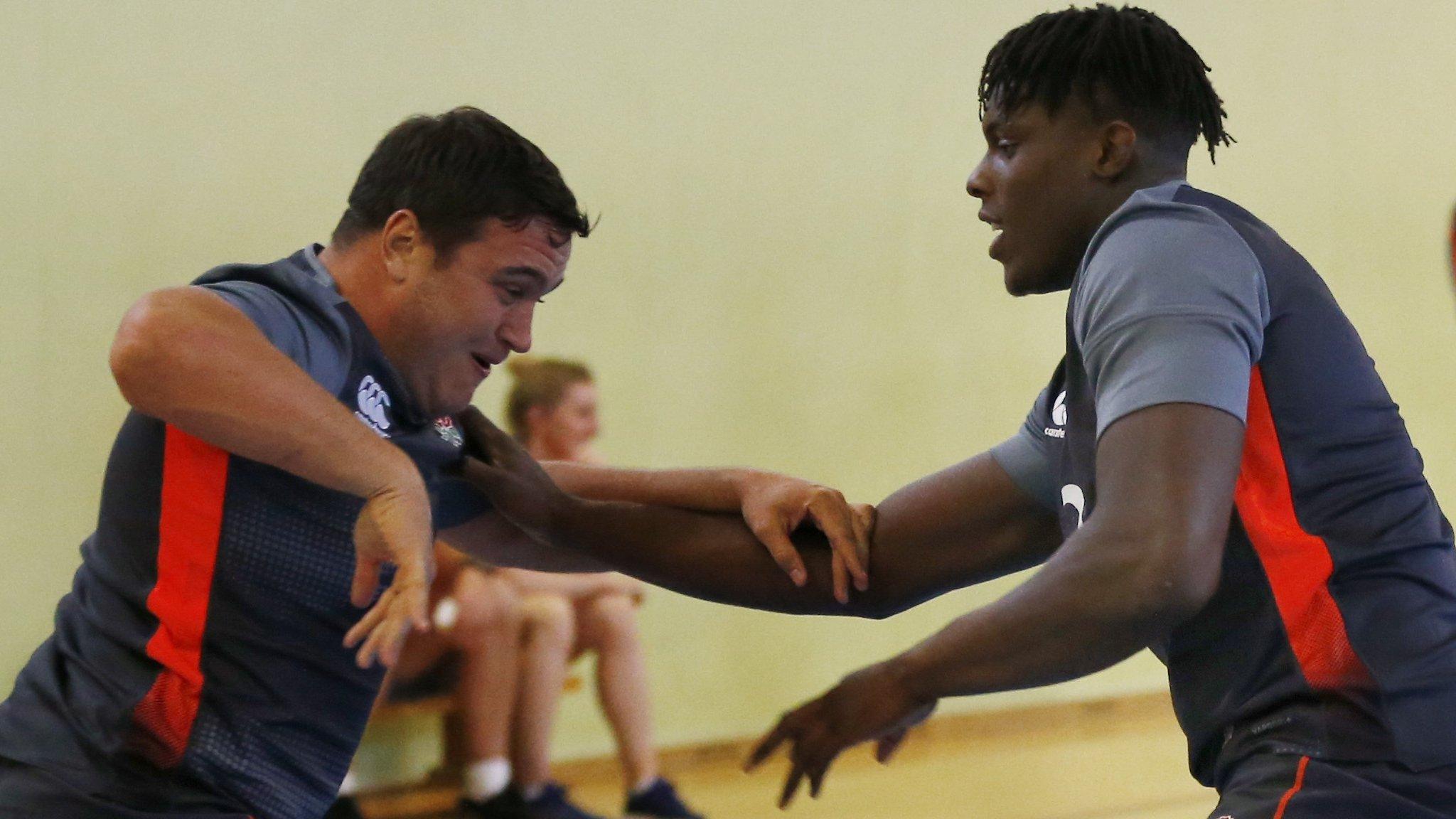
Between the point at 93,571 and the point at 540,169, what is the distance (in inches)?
33.6

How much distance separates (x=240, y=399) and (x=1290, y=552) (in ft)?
4.01

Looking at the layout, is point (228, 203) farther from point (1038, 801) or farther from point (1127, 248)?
point (1127, 248)

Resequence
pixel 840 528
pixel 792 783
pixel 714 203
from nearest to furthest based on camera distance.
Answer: pixel 792 783 → pixel 840 528 → pixel 714 203

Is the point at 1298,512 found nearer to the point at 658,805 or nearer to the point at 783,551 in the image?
Result: the point at 783,551

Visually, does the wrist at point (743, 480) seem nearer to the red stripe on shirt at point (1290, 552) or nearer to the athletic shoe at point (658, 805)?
the red stripe on shirt at point (1290, 552)

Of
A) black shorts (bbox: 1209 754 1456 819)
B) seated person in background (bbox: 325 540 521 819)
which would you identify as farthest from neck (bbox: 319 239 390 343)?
seated person in background (bbox: 325 540 521 819)

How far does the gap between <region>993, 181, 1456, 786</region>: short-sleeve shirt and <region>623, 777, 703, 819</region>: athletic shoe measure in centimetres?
323

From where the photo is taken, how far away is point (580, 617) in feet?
16.0

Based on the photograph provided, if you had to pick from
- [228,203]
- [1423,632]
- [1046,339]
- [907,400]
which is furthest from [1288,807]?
[1046,339]

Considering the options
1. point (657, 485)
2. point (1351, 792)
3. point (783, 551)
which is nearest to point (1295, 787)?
point (1351, 792)

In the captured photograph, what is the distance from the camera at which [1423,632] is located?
63.1 inches

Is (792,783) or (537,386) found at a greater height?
(792,783)

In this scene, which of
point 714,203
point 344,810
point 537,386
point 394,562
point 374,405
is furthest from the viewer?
point 714,203

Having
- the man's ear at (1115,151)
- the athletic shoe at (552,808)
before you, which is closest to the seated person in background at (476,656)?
the athletic shoe at (552,808)
